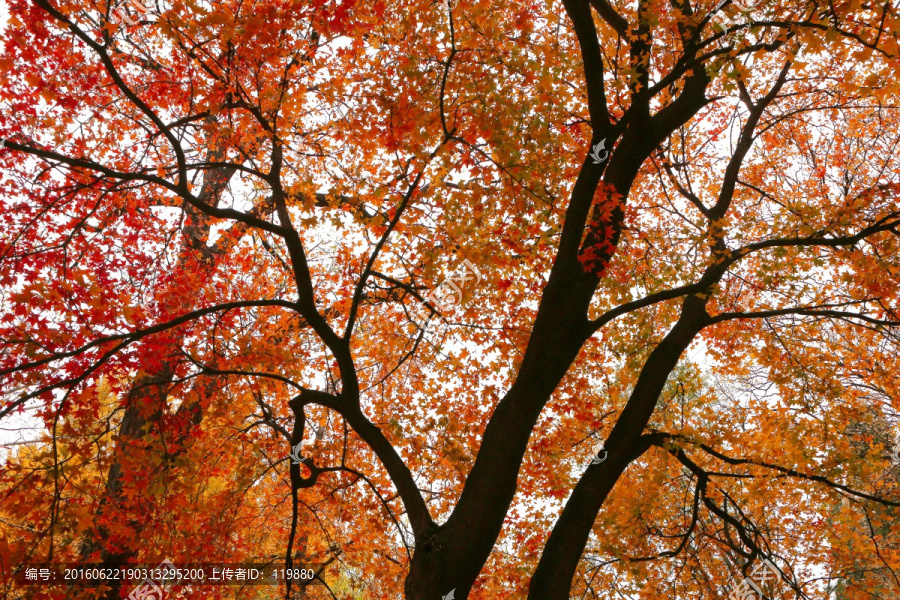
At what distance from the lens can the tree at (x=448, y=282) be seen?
4441 millimetres

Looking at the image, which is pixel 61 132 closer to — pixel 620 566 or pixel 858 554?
pixel 620 566

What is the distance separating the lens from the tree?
4.44 m

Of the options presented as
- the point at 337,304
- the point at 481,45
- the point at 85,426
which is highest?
the point at 481,45

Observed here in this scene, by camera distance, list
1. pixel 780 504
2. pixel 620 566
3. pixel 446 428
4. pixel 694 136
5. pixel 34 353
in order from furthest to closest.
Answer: pixel 780 504
pixel 694 136
pixel 446 428
pixel 620 566
pixel 34 353

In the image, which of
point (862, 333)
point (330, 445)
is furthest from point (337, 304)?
point (862, 333)

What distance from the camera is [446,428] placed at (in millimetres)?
6656

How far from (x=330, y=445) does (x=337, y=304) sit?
1.84 metres

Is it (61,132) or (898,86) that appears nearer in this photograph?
(898,86)

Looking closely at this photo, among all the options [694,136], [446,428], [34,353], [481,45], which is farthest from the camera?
[694,136]

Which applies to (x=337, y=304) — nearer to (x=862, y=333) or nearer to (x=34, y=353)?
(x=34, y=353)

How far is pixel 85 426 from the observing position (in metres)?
4.45

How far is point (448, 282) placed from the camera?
614cm

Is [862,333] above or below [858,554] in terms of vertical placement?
above

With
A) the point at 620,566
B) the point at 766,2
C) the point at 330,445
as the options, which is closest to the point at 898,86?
the point at 766,2
